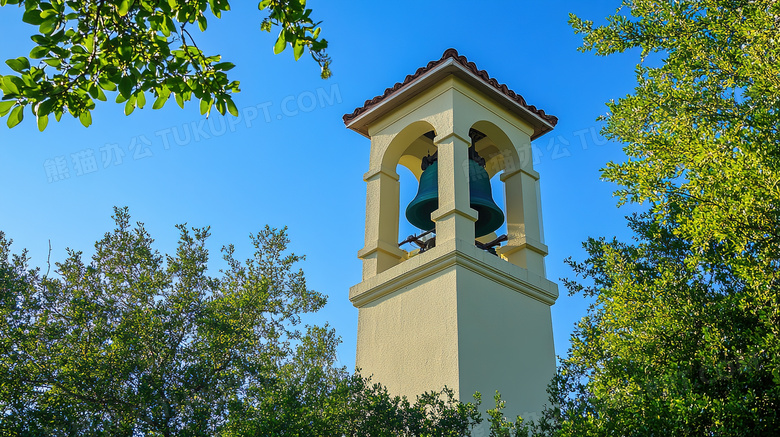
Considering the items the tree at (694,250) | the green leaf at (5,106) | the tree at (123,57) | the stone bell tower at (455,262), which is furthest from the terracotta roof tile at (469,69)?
the green leaf at (5,106)

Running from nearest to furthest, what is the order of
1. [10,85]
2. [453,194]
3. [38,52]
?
1. [10,85]
2. [38,52]
3. [453,194]

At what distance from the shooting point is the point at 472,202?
38.9 ft

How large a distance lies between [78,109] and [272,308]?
10.7 meters

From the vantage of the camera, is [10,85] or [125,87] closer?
[10,85]

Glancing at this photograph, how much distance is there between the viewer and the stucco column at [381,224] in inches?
465

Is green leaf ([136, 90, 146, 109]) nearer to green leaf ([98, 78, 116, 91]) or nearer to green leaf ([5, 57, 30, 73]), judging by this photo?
green leaf ([98, 78, 116, 91])

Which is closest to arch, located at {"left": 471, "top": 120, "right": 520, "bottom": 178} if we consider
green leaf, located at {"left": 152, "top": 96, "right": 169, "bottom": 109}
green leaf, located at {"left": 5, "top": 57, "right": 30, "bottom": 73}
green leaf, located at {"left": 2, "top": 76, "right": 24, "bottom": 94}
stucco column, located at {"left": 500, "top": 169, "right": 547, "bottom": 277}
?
stucco column, located at {"left": 500, "top": 169, "right": 547, "bottom": 277}

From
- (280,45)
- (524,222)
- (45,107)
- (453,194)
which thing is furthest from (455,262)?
(45,107)

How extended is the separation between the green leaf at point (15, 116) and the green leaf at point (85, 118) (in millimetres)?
472

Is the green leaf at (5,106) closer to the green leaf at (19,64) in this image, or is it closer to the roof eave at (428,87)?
the green leaf at (19,64)

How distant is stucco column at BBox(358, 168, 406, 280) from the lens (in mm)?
11805

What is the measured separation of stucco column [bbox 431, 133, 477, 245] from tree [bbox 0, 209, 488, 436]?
271 cm

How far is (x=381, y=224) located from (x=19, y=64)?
8139mm

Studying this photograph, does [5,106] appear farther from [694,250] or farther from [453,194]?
[453,194]
